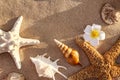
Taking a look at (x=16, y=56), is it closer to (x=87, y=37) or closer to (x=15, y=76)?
(x=15, y=76)

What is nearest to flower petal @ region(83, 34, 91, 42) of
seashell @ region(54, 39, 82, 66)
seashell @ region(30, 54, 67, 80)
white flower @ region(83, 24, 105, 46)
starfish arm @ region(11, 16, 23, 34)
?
white flower @ region(83, 24, 105, 46)

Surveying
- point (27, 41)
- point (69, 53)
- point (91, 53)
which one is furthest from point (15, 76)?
point (91, 53)

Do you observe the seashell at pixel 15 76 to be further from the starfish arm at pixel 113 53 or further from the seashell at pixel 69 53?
the starfish arm at pixel 113 53

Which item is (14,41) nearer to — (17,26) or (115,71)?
(17,26)

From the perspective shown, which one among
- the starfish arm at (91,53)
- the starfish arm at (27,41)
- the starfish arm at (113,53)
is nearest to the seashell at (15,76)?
the starfish arm at (27,41)

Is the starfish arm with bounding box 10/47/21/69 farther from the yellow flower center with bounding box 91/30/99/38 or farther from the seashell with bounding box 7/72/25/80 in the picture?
the yellow flower center with bounding box 91/30/99/38

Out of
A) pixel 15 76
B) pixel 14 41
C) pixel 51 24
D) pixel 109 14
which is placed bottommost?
pixel 15 76

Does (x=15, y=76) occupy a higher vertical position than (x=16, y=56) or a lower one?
lower
